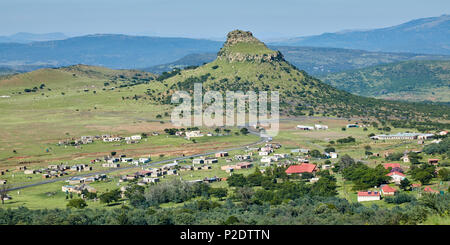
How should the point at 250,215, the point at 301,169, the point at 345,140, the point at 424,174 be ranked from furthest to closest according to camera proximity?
the point at 345,140 < the point at 301,169 < the point at 424,174 < the point at 250,215

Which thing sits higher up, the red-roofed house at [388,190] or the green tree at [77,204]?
the red-roofed house at [388,190]

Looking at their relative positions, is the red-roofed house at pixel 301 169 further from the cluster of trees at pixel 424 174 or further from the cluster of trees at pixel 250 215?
the cluster of trees at pixel 250 215

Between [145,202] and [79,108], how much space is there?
4877 inches

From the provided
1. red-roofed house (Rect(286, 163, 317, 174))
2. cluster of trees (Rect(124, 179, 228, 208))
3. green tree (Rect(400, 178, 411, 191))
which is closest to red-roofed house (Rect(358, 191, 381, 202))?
green tree (Rect(400, 178, 411, 191))

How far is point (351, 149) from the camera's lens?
11706 centimetres

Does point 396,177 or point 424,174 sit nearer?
point 424,174

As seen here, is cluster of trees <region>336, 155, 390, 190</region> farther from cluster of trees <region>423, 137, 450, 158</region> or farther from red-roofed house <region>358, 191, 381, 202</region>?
cluster of trees <region>423, 137, 450, 158</region>

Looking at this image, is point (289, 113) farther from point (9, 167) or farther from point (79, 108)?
point (9, 167)

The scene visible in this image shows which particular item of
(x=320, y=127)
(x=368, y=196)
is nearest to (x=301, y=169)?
(x=368, y=196)

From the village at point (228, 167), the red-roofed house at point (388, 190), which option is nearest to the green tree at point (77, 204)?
the village at point (228, 167)

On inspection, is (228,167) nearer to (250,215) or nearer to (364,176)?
(364,176)
